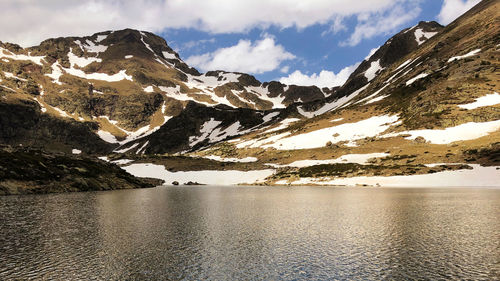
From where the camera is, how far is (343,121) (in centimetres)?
19850

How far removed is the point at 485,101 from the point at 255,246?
16196 centimetres

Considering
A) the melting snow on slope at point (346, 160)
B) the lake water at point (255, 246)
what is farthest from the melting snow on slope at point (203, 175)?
the lake water at point (255, 246)

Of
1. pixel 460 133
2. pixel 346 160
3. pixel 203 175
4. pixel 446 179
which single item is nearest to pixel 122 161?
pixel 203 175

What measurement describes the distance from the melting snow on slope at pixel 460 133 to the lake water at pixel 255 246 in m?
101

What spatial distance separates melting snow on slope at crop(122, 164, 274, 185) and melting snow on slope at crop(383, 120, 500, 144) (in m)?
65.0

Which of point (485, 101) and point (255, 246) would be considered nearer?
point (255, 246)

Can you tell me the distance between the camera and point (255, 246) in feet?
79.5

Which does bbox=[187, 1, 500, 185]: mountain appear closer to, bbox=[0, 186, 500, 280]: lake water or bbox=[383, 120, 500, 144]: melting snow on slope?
bbox=[383, 120, 500, 144]: melting snow on slope

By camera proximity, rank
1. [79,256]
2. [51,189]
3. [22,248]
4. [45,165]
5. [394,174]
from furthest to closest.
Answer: [394,174], [45,165], [51,189], [22,248], [79,256]

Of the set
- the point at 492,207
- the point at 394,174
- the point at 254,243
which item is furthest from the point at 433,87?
the point at 254,243

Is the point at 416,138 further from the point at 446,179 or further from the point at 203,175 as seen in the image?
the point at 203,175

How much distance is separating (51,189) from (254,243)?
65776 millimetres

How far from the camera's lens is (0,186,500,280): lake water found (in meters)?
18.0

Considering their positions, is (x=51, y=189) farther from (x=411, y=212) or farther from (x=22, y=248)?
(x=411, y=212)
